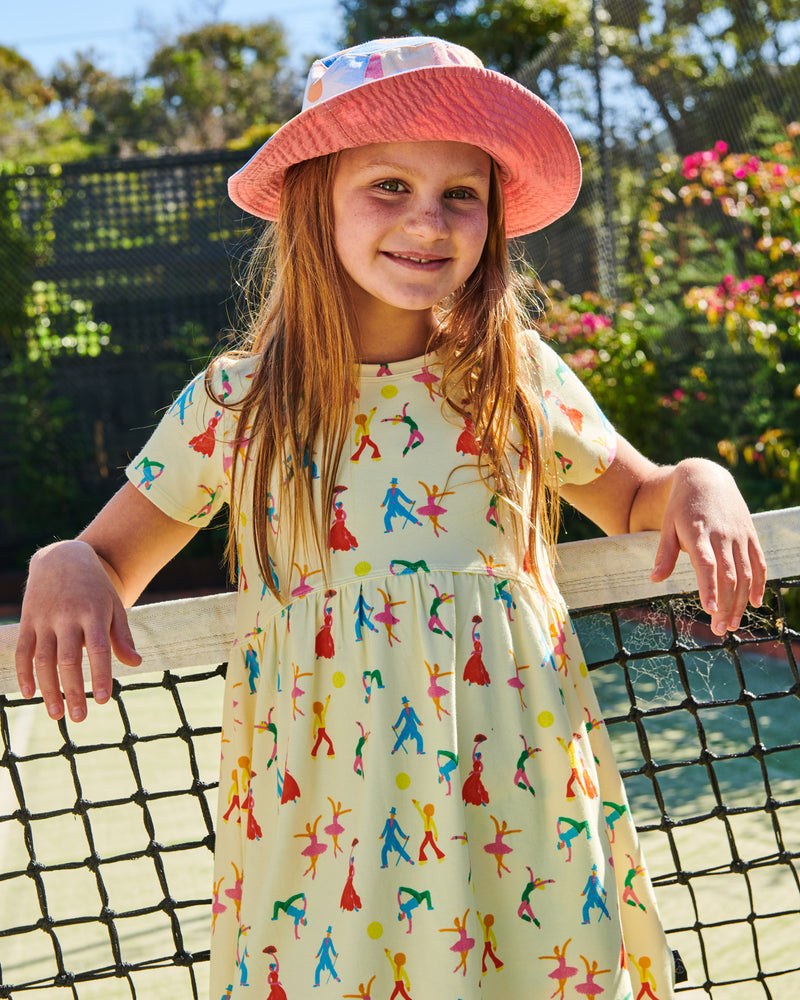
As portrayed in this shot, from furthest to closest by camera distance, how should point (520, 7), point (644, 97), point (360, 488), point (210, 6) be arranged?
point (210, 6)
point (520, 7)
point (644, 97)
point (360, 488)

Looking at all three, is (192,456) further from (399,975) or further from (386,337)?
(399,975)

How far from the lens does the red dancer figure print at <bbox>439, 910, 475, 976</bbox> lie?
4.00 ft

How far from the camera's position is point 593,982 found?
1277mm

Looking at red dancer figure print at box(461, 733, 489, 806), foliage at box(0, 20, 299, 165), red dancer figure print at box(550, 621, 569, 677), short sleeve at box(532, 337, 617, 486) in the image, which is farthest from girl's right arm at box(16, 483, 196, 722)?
foliage at box(0, 20, 299, 165)

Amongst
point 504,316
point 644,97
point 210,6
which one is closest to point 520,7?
point 644,97

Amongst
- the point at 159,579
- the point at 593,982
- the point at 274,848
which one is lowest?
the point at 159,579

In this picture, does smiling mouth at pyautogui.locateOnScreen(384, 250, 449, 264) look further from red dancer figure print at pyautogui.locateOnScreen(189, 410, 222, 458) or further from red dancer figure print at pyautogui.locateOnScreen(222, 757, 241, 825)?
red dancer figure print at pyautogui.locateOnScreen(222, 757, 241, 825)

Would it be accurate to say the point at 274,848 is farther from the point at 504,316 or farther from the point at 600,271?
the point at 600,271

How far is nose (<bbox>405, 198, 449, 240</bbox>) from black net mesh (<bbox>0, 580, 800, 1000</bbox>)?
690mm

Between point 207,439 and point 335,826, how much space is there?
562mm

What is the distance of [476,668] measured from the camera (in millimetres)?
1338

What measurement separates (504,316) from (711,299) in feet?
14.2

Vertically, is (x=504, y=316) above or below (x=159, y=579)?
above

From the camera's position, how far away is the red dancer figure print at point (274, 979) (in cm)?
127
